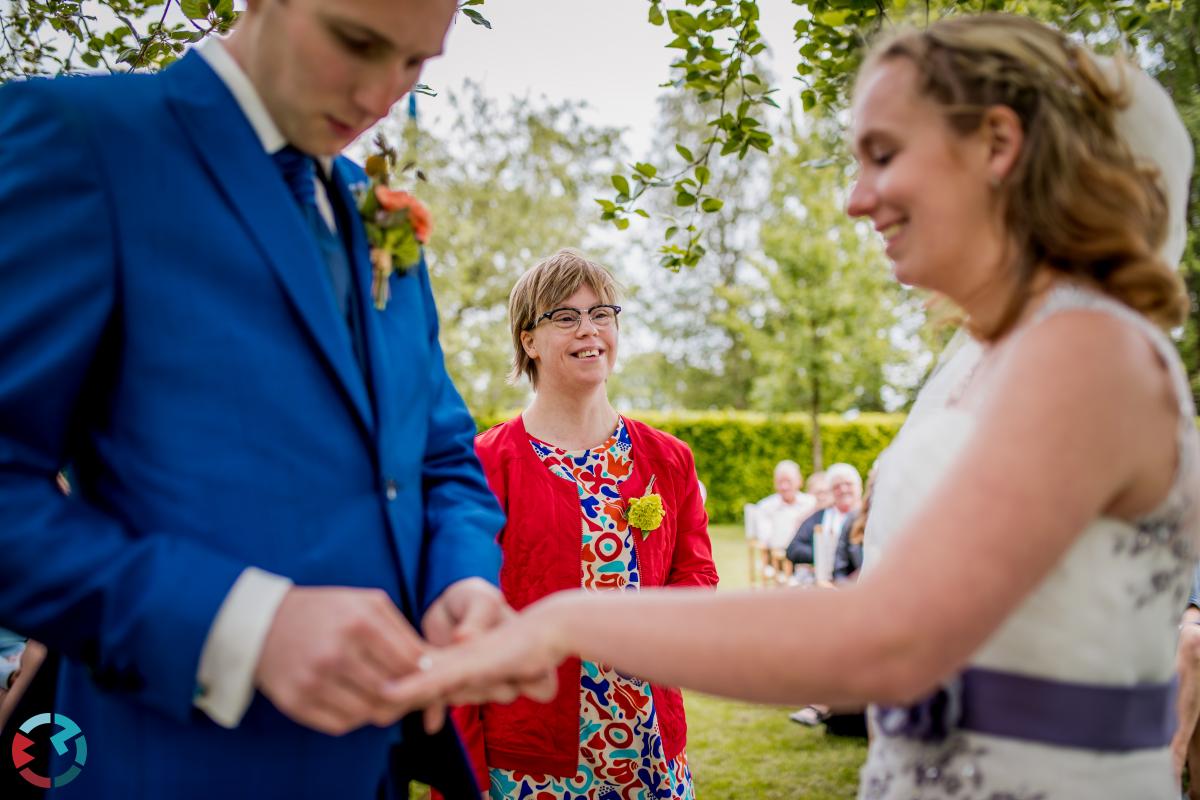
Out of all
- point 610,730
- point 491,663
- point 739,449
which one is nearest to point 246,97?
point 491,663

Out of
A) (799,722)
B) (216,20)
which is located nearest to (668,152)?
(799,722)

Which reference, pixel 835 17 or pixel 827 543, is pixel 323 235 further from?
pixel 827 543

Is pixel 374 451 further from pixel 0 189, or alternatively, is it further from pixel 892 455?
pixel 892 455

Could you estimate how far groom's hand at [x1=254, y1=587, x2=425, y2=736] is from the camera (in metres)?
1.25

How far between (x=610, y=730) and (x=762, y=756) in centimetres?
345

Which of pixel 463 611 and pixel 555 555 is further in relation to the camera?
pixel 555 555

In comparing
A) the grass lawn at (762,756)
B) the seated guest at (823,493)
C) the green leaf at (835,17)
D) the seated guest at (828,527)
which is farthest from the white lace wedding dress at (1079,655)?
the seated guest at (823,493)

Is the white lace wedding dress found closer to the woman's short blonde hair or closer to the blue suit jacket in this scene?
the blue suit jacket

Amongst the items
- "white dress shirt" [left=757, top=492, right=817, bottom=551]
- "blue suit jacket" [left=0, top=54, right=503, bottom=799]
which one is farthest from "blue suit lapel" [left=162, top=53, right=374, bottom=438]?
"white dress shirt" [left=757, top=492, right=817, bottom=551]

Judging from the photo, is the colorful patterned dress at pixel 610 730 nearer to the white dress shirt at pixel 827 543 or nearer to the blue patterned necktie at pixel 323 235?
the blue patterned necktie at pixel 323 235

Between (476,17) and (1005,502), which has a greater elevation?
(476,17)

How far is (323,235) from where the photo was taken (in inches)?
63.6

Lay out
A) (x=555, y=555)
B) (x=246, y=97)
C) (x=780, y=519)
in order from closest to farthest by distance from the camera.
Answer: (x=246, y=97) < (x=555, y=555) < (x=780, y=519)

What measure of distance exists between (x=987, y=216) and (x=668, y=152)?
34.3 meters
